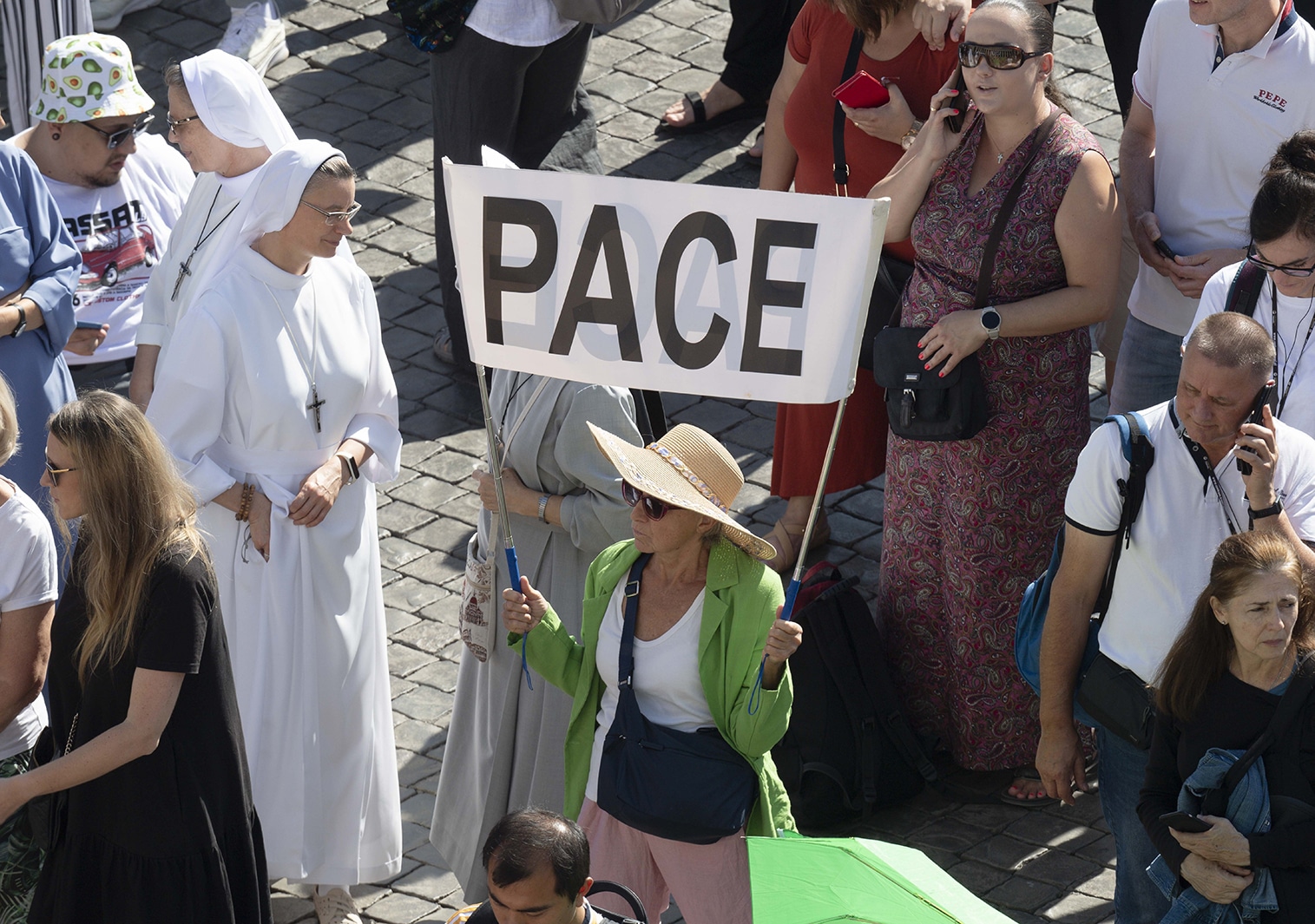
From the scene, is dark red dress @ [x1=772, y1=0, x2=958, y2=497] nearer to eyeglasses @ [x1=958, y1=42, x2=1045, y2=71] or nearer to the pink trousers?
eyeglasses @ [x1=958, y1=42, x2=1045, y2=71]

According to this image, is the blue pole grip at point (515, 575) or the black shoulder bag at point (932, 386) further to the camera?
the black shoulder bag at point (932, 386)

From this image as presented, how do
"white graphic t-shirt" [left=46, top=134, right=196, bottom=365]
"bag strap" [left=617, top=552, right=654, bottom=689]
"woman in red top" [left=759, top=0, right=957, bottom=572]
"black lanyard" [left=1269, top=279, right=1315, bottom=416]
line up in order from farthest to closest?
1. "white graphic t-shirt" [left=46, top=134, right=196, bottom=365]
2. "woman in red top" [left=759, top=0, right=957, bottom=572]
3. "black lanyard" [left=1269, top=279, right=1315, bottom=416]
4. "bag strap" [left=617, top=552, right=654, bottom=689]

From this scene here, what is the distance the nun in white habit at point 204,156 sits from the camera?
5926mm

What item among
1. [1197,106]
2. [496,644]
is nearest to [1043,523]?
[1197,106]

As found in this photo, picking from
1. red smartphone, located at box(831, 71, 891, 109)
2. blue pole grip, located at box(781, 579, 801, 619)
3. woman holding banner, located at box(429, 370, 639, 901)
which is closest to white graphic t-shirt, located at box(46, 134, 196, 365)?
woman holding banner, located at box(429, 370, 639, 901)

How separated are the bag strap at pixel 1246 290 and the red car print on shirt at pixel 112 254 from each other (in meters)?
4.47

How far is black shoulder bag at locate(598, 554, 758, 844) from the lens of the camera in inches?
171

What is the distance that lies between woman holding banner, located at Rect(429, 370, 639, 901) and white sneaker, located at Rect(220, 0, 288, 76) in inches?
232

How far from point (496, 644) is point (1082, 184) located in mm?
2328

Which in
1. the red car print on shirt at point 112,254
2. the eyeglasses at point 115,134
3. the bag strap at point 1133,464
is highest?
the bag strap at point 1133,464

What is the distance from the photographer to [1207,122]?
551 cm

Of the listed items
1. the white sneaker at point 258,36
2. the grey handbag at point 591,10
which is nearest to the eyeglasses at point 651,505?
the grey handbag at point 591,10

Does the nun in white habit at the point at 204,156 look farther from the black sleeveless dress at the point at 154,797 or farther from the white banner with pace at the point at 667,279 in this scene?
the white banner with pace at the point at 667,279

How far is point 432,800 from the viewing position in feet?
19.7
